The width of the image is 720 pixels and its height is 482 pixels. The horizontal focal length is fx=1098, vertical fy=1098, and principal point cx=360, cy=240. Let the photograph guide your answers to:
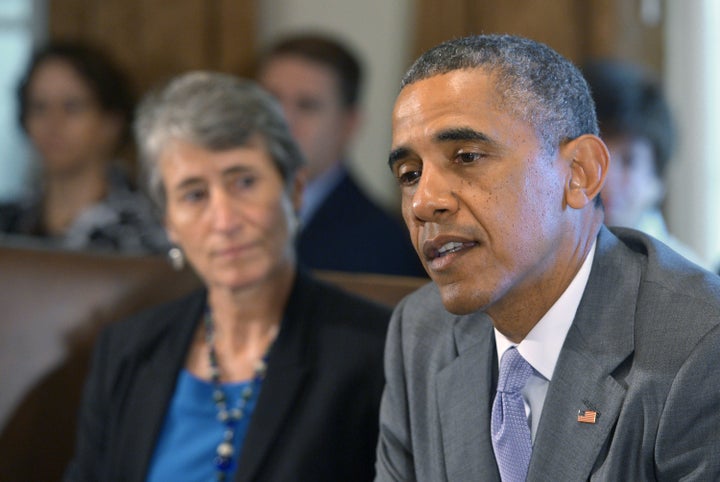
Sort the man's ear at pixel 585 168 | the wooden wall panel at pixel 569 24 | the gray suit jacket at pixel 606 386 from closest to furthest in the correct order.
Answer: the gray suit jacket at pixel 606 386 < the man's ear at pixel 585 168 < the wooden wall panel at pixel 569 24

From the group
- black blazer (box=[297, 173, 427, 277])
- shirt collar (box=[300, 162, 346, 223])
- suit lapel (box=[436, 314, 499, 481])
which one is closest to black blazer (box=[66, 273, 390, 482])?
suit lapel (box=[436, 314, 499, 481])

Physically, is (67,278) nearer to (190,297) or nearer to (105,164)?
(190,297)

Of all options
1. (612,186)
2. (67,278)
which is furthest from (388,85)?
(67,278)

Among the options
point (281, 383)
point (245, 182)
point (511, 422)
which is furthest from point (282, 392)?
point (511, 422)

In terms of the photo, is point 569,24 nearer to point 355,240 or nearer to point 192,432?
point 355,240

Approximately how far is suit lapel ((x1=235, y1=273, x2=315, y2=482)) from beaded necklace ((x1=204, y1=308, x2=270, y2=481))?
0.21ft

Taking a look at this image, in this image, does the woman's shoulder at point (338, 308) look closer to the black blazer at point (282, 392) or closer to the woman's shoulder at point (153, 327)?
the black blazer at point (282, 392)

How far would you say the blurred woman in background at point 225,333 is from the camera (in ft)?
7.11

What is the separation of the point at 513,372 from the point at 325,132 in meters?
2.23

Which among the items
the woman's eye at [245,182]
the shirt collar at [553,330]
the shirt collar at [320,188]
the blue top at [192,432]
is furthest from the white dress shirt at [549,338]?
the shirt collar at [320,188]

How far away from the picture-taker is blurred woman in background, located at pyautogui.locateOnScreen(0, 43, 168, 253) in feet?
12.2

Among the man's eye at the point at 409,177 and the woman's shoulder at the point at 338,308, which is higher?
the man's eye at the point at 409,177

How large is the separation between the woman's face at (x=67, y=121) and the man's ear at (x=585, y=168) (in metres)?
2.58

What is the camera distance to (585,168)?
1.53 m
